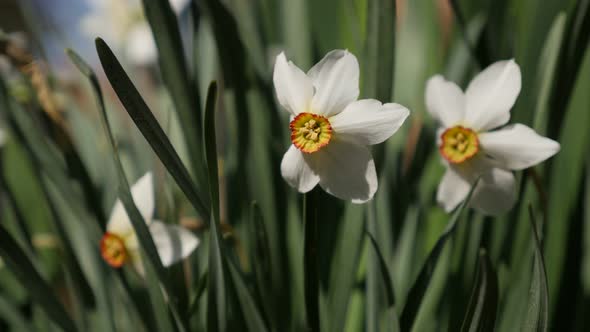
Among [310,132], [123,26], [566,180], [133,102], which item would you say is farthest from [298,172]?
[123,26]

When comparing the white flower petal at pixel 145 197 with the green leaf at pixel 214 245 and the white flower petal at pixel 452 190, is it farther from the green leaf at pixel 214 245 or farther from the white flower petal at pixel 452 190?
the white flower petal at pixel 452 190

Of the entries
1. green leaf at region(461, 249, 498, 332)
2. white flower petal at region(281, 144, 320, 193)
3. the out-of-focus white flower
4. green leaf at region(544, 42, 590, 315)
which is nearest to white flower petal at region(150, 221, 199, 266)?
white flower petal at region(281, 144, 320, 193)

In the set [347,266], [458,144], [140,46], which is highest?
[140,46]

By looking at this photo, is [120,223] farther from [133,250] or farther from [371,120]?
[371,120]

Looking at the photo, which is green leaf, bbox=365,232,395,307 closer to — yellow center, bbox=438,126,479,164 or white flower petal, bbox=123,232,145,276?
yellow center, bbox=438,126,479,164

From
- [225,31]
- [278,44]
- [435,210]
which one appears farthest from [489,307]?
[278,44]

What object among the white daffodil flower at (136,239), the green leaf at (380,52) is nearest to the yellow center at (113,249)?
the white daffodil flower at (136,239)
